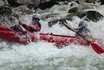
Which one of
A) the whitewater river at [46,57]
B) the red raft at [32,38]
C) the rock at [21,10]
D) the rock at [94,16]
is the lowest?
the whitewater river at [46,57]

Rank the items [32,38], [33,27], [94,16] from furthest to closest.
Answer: [94,16] < [33,27] < [32,38]

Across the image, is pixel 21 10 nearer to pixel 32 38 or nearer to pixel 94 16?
pixel 94 16

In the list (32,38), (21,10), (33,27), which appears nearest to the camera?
(32,38)

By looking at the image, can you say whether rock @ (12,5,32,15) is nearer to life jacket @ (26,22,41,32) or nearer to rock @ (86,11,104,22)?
rock @ (86,11,104,22)

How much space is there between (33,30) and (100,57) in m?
2.70

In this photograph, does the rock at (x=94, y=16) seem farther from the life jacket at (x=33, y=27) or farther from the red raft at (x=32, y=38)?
the life jacket at (x=33, y=27)

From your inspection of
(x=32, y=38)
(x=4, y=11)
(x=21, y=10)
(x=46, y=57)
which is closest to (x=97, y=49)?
(x=46, y=57)

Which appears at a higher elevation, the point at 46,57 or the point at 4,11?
the point at 4,11

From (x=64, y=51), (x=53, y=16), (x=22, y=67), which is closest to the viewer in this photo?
(x=22, y=67)

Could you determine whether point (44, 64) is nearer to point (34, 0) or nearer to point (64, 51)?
point (64, 51)

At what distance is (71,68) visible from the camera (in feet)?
23.5

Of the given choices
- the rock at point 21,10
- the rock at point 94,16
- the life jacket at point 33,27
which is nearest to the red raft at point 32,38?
the life jacket at point 33,27

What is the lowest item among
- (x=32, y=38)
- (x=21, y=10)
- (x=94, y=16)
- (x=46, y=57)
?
(x=46, y=57)

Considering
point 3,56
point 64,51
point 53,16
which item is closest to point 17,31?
point 3,56
